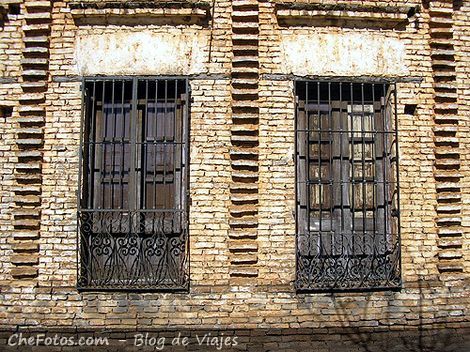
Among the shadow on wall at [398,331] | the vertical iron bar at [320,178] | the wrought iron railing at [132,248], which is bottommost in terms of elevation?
the shadow on wall at [398,331]

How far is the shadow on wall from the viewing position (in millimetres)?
5879

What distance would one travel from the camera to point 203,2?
618 cm

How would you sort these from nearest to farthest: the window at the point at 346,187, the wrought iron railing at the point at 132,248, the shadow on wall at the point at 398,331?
the shadow on wall at the point at 398,331 < the wrought iron railing at the point at 132,248 < the window at the point at 346,187

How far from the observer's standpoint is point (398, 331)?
5.97m

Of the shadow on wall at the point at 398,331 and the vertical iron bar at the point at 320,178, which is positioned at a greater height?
the vertical iron bar at the point at 320,178

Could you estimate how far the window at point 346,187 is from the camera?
6137 mm

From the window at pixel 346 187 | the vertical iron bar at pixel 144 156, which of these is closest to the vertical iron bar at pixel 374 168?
the window at pixel 346 187

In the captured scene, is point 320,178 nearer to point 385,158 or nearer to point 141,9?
point 385,158

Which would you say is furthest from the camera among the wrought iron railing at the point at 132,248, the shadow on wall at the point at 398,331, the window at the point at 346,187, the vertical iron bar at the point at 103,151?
the vertical iron bar at the point at 103,151

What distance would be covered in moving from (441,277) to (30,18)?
18.8ft

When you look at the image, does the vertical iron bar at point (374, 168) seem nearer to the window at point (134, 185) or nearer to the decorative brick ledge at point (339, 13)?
the decorative brick ledge at point (339, 13)

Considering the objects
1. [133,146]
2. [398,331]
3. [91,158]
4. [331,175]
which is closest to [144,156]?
[133,146]

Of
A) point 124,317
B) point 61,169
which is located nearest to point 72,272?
point 124,317

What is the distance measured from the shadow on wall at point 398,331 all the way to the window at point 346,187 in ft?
0.88
